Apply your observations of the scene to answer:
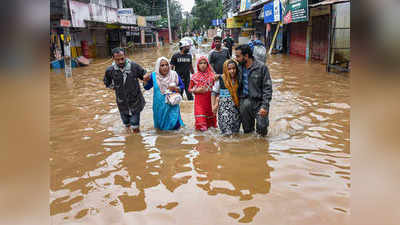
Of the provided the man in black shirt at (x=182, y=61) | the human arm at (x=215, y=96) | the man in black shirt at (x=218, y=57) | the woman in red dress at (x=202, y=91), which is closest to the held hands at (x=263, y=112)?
the human arm at (x=215, y=96)

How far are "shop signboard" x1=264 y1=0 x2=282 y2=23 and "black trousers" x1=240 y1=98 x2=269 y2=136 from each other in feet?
45.0

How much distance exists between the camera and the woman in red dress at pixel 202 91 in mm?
5242

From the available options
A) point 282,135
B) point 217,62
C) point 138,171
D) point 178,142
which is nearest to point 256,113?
point 282,135

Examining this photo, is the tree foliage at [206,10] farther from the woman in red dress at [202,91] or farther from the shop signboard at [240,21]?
the woman in red dress at [202,91]

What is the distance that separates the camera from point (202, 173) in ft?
12.8

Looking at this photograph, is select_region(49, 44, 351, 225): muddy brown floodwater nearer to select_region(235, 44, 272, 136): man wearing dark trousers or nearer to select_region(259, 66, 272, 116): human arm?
select_region(235, 44, 272, 136): man wearing dark trousers

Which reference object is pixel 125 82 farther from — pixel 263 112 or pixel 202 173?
pixel 263 112

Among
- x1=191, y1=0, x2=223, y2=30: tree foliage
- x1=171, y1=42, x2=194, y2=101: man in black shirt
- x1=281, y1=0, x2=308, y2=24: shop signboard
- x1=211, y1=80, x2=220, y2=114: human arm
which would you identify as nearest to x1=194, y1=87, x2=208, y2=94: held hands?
x1=211, y1=80, x2=220, y2=114: human arm

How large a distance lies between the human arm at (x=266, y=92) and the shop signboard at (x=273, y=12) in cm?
1386

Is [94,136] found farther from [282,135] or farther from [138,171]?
[282,135]
